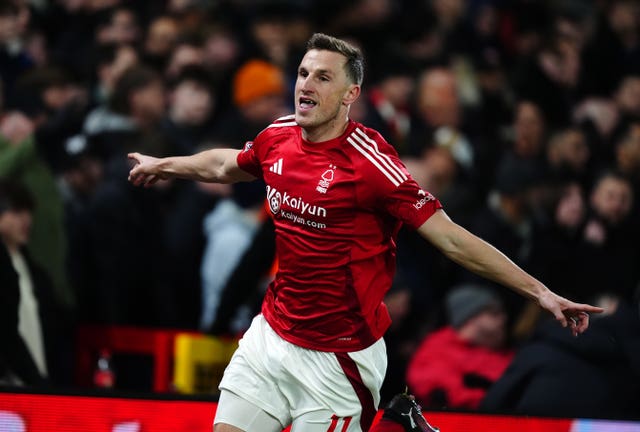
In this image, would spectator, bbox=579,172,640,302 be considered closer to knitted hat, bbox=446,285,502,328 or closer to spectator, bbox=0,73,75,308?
knitted hat, bbox=446,285,502,328

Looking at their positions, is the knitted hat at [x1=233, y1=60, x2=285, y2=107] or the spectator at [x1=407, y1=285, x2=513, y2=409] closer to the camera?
the spectator at [x1=407, y1=285, x2=513, y2=409]

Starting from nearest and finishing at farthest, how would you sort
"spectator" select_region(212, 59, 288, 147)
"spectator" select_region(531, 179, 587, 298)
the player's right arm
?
1. the player's right arm
2. "spectator" select_region(531, 179, 587, 298)
3. "spectator" select_region(212, 59, 288, 147)

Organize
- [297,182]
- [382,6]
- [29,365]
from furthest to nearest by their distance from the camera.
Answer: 1. [382,6]
2. [29,365]
3. [297,182]

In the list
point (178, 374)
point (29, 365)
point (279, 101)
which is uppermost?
point (279, 101)

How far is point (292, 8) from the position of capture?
40.9 ft

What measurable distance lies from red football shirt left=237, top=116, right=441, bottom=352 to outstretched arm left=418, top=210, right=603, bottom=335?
8cm

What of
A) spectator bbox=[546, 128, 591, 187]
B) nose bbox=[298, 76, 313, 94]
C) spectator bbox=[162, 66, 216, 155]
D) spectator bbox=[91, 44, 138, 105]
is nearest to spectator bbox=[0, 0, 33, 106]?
spectator bbox=[91, 44, 138, 105]

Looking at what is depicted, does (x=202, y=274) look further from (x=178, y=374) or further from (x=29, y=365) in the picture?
(x=29, y=365)

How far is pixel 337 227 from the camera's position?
16.4ft

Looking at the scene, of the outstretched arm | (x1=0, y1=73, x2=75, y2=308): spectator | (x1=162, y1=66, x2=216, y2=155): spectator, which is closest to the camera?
the outstretched arm

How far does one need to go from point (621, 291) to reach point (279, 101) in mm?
3001

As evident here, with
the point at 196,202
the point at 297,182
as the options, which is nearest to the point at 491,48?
the point at 196,202

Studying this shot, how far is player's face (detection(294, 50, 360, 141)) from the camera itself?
197 inches

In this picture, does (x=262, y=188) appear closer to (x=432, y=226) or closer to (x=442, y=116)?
(x=442, y=116)
